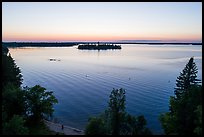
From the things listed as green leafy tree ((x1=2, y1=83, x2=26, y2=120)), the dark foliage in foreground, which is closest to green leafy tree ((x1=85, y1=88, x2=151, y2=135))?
the dark foliage in foreground

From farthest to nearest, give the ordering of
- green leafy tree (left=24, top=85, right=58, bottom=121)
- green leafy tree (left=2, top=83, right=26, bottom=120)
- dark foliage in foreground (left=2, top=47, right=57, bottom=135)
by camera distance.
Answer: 1. green leafy tree (left=24, top=85, right=58, bottom=121)
2. dark foliage in foreground (left=2, top=47, right=57, bottom=135)
3. green leafy tree (left=2, top=83, right=26, bottom=120)

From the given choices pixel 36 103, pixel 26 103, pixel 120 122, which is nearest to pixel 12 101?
pixel 26 103

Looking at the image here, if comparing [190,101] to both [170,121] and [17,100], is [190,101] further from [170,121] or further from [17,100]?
[17,100]

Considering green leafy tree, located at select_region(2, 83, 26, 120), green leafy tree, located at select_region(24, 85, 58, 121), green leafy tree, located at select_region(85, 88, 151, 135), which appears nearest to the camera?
green leafy tree, located at select_region(85, 88, 151, 135)

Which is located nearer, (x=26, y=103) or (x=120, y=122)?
(x=120, y=122)

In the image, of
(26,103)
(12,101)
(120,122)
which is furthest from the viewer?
(26,103)

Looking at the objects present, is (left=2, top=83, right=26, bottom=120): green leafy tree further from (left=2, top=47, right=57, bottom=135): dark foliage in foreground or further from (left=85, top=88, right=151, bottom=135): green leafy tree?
(left=85, top=88, right=151, bottom=135): green leafy tree

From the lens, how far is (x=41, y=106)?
23031 millimetres

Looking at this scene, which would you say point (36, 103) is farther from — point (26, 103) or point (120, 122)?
point (120, 122)

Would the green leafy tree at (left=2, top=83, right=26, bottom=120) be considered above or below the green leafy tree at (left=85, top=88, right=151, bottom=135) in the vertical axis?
above

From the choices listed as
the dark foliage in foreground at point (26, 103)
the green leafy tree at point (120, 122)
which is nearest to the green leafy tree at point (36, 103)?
the dark foliage in foreground at point (26, 103)

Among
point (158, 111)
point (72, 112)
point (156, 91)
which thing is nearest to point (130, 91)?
point (156, 91)

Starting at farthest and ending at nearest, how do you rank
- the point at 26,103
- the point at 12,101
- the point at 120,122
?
the point at 26,103
the point at 12,101
the point at 120,122

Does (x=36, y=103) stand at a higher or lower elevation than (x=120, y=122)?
higher
